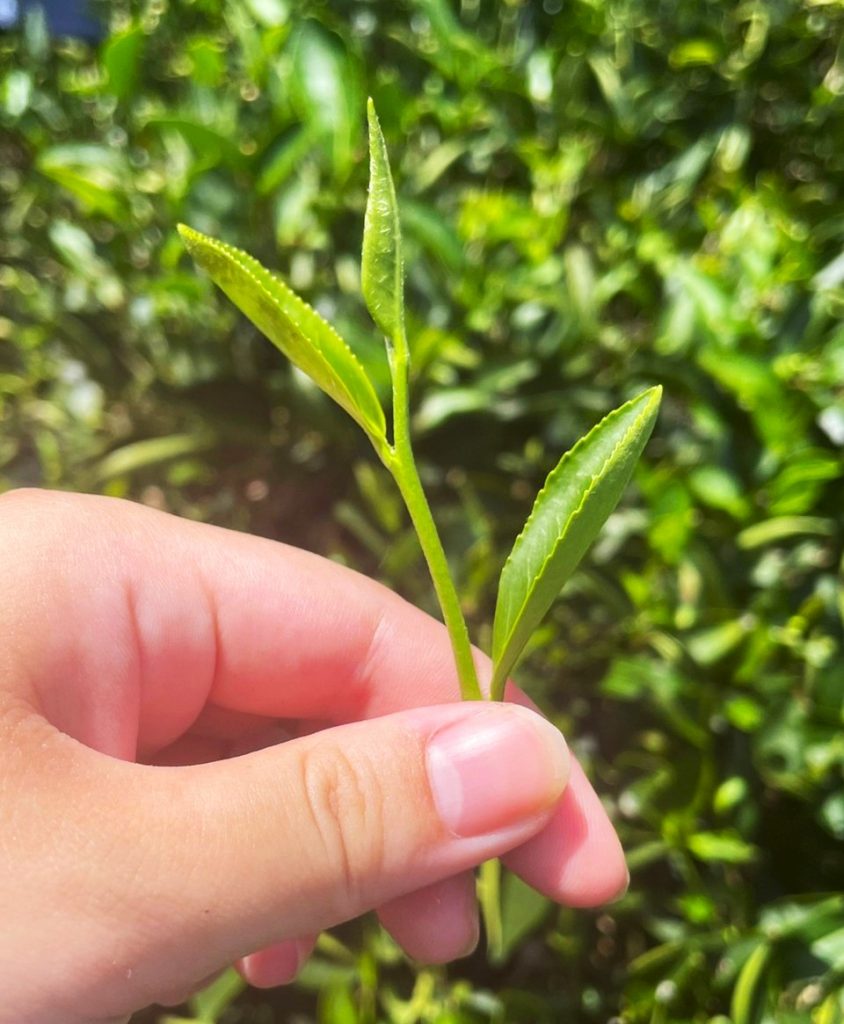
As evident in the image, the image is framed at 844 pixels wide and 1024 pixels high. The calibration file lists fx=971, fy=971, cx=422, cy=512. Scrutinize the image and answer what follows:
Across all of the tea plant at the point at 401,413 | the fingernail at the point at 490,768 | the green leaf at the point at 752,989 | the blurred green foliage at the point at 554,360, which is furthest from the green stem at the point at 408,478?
the green leaf at the point at 752,989

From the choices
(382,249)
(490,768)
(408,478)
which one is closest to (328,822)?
(490,768)

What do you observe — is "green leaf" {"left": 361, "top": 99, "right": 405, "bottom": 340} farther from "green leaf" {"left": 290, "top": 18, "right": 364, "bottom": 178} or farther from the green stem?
"green leaf" {"left": 290, "top": 18, "right": 364, "bottom": 178}

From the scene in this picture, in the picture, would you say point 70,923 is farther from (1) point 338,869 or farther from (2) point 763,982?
(2) point 763,982

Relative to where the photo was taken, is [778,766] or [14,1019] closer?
[14,1019]

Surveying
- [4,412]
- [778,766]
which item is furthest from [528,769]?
[4,412]

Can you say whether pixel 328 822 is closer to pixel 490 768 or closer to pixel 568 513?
pixel 490 768

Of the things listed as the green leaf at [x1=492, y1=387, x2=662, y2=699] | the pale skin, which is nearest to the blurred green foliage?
the pale skin

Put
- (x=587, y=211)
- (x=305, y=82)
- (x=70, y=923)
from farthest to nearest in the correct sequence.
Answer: (x=587, y=211), (x=305, y=82), (x=70, y=923)
